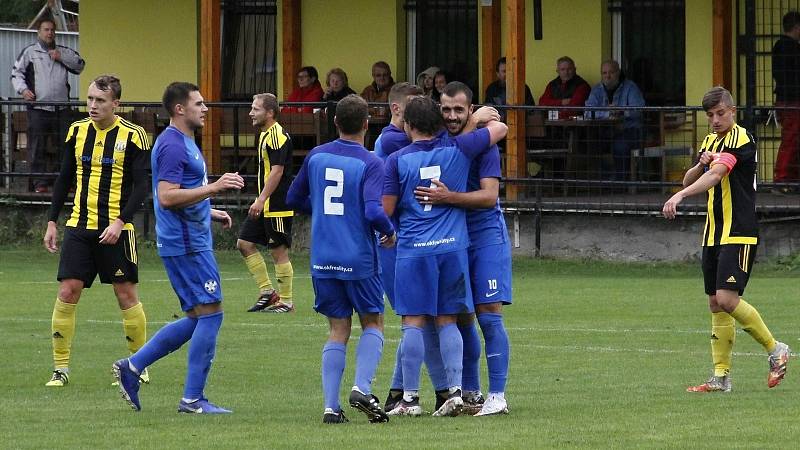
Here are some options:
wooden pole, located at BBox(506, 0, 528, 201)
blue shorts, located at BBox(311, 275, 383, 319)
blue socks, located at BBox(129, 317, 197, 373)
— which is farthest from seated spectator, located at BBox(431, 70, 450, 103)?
blue shorts, located at BBox(311, 275, 383, 319)

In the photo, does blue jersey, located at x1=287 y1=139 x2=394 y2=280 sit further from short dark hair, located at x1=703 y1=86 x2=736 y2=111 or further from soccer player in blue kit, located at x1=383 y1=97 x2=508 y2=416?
short dark hair, located at x1=703 y1=86 x2=736 y2=111

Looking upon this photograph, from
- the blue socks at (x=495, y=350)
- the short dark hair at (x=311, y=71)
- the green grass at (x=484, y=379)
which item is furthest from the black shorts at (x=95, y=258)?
the short dark hair at (x=311, y=71)

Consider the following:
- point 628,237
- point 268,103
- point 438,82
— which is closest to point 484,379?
point 268,103

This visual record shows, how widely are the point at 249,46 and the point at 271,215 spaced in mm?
10194

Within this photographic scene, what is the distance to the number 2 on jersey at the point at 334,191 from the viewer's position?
30.0ft

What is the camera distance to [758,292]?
56.3 feet

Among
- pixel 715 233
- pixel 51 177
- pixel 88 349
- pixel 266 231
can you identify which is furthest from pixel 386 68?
pixel 715 233

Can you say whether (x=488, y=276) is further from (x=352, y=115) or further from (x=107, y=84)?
(x=107, y=84)

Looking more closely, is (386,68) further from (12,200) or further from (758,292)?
(758,292)

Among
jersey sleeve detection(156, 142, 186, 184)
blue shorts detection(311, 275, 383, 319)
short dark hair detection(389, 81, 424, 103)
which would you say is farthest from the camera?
short dark hair detection(389, 81, 424, 103)

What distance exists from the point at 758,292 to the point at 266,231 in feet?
16.1

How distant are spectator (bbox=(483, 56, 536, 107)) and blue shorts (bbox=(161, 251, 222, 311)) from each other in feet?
43.2

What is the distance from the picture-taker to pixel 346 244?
9.14 m

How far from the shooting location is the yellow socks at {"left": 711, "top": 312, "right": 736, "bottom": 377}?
10.7 m
